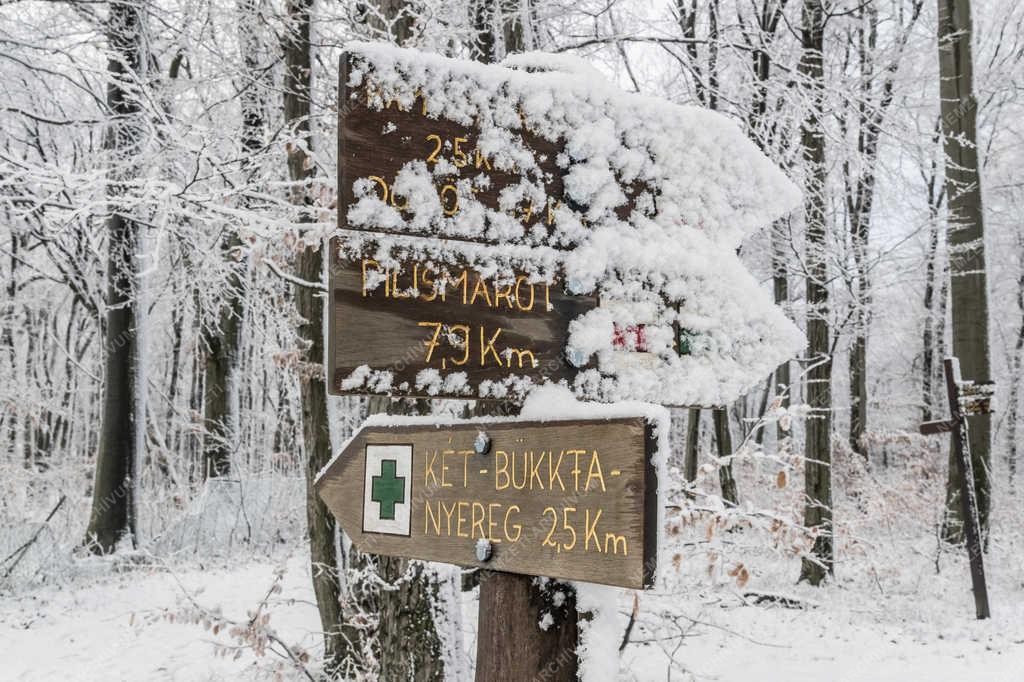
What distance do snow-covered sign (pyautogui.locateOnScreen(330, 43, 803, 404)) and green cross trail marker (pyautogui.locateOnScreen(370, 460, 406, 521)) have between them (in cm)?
35

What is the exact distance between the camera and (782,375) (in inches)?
774

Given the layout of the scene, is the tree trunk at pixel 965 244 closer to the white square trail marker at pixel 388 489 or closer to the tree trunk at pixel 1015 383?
the white square trail marker at pixel 388 489

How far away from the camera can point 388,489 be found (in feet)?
6.17

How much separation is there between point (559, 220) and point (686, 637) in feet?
17.6

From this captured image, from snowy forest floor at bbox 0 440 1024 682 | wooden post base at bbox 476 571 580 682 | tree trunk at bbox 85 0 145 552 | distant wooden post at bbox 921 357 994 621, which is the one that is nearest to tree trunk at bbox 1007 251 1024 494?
snowy forest floor at bbox 0 440 1024 682

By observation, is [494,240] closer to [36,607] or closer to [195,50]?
[195,50]

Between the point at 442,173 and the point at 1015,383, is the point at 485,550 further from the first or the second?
the point at 1015,383

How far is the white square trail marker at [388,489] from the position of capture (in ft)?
6.05

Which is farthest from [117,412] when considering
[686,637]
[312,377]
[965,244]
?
[965,244]

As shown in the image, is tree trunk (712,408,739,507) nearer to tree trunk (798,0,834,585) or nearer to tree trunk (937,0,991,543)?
tree trunk (798,0,834,585)

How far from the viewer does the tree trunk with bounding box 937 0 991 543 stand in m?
9.61

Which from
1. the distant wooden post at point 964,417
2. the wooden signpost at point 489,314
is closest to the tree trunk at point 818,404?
the distant wooden post at point 964,417

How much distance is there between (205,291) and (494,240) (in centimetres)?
875

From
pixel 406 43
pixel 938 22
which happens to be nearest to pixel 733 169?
pixel 406 43
